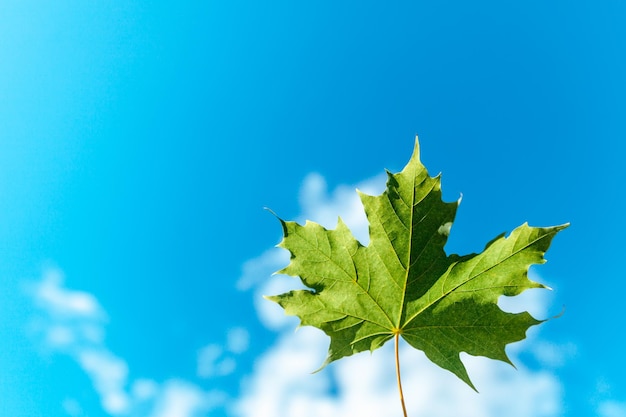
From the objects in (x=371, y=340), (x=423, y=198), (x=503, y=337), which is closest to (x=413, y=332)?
(x=371, y=340)

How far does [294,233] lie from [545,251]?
1.07m

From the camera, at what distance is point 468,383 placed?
2705mm

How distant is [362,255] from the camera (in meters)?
2.78

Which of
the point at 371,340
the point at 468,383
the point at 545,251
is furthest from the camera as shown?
the point at 371,340

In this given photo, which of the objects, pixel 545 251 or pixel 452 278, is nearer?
pixel 545 251

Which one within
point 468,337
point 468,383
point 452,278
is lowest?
point 468,383

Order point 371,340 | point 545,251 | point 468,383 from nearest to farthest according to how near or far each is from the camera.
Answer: point 545,251, point 468,383, point 371,340

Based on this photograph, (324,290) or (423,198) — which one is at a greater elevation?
(423,198)

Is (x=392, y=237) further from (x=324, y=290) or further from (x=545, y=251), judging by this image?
(x=545, y=251)

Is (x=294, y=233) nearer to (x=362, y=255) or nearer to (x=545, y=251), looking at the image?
(x=362, y=255)

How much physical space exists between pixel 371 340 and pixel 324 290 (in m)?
0.39

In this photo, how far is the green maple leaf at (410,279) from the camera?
2.62m

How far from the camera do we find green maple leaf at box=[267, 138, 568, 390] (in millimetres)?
2619

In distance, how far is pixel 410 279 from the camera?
283cm
